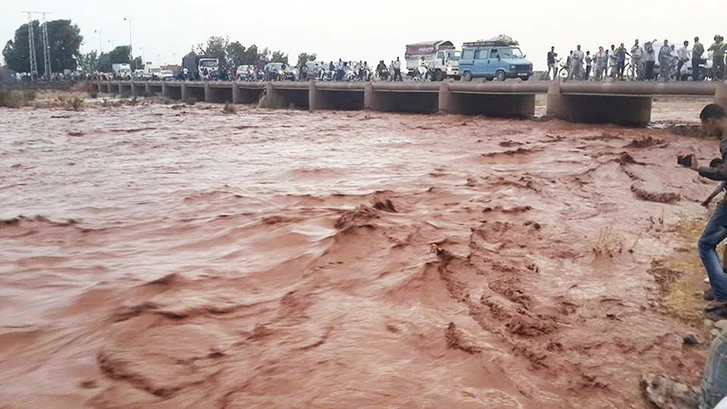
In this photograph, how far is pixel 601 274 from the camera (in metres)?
6.88

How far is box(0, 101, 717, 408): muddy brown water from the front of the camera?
4539mm

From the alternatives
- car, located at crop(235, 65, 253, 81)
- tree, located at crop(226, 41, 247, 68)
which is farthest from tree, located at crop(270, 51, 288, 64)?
car, located at crop(235, 65, 253, 81)

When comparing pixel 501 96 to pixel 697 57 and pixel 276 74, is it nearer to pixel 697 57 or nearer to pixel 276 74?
pixel 697 57

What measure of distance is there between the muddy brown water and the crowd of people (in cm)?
847

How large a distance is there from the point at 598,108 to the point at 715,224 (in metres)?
21.5

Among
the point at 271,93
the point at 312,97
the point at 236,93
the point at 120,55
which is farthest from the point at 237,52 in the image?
the point at 312,97

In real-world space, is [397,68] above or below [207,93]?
above

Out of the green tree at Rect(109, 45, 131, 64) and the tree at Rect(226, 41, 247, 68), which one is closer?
the tree at Rect(226, 41, 247, 68)

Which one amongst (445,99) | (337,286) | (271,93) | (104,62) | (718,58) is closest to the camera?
(337,286)

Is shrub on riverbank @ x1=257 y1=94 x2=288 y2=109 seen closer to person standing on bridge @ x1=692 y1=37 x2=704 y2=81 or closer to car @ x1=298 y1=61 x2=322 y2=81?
car @ x1=298 y1=61 x2=322 y2=81

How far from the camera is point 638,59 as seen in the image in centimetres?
2361

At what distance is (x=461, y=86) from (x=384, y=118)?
13.0 ft

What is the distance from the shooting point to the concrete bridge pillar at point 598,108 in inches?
979

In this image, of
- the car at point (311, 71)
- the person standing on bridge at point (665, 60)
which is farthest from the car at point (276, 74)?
the person standing on bridge at point (665, 60)
